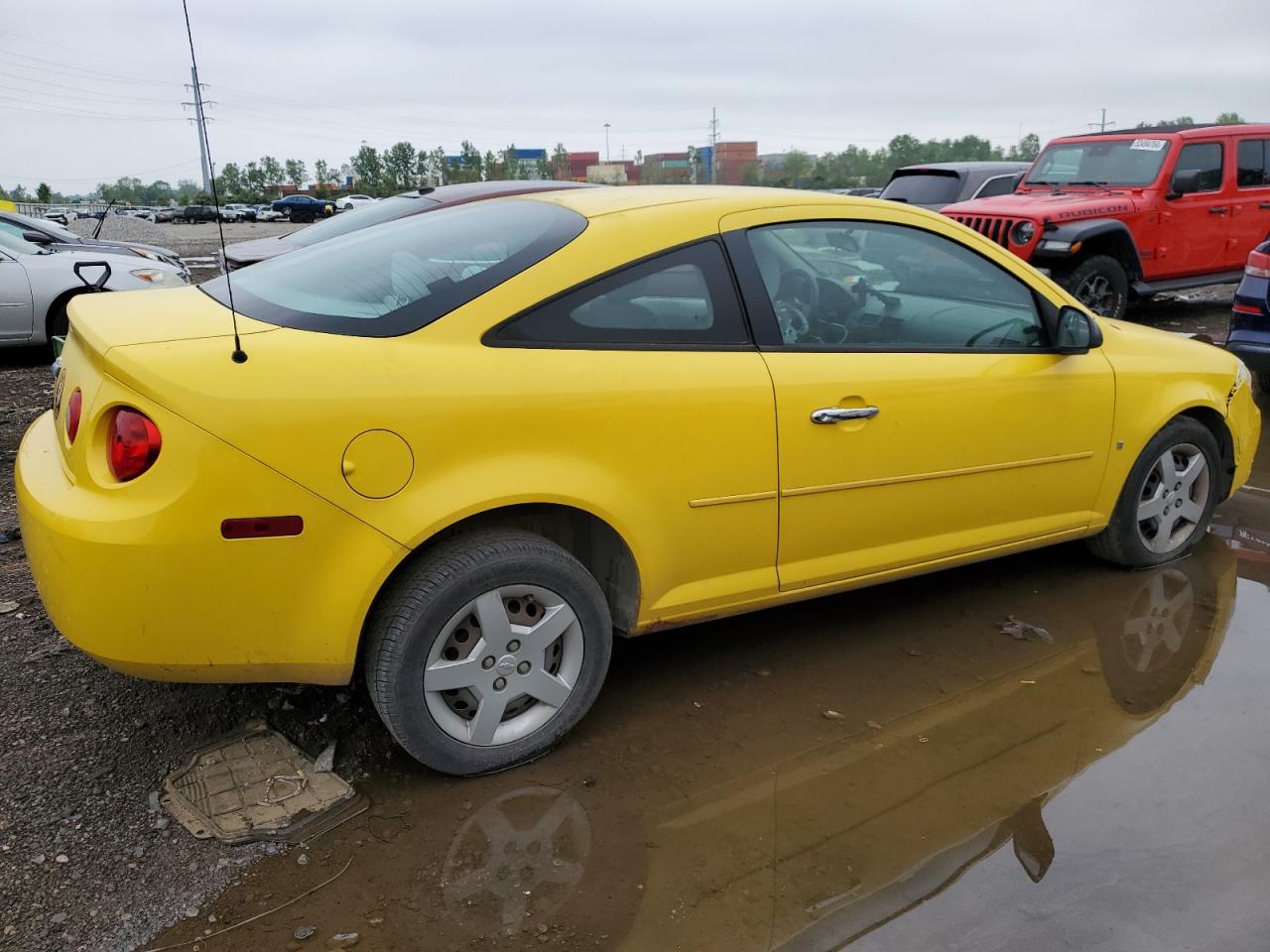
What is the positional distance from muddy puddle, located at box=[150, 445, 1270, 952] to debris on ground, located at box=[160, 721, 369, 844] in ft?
0.32

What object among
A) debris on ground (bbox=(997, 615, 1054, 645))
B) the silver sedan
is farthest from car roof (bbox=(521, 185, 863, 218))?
the silver sedan

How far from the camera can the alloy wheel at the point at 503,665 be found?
2.74 metres

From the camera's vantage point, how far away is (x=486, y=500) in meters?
2.68

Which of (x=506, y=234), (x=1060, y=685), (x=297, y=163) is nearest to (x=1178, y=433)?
(x=1060, y=685)

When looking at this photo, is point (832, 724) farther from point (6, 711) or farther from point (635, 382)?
point (6, 711)

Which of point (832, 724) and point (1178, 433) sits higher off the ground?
point (1178, 433)

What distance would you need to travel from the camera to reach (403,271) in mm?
3051

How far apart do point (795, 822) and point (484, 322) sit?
1622 mm

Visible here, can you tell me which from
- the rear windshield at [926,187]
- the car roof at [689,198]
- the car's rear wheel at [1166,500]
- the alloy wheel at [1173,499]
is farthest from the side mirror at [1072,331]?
the rear windshield at [926,187]

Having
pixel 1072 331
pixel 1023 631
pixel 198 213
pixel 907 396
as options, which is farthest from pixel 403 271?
pixel 198 213

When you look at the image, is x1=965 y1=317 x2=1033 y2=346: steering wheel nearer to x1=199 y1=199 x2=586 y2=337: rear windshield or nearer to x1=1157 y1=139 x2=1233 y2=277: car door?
x1=199 y1=199 x2=586 y2=337: rear windshield

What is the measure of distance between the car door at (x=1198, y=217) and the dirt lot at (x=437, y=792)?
7561 millimetres

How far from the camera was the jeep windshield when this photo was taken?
33.2ft

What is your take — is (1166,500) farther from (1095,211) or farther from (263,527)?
(1095,211)
